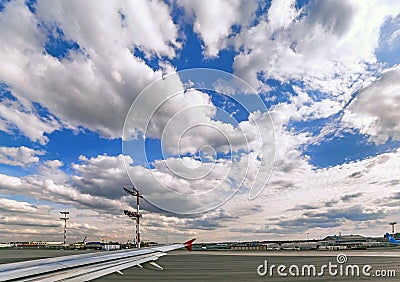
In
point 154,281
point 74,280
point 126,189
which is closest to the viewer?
point 74,280

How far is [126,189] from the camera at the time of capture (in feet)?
361

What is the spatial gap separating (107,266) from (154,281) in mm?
2523

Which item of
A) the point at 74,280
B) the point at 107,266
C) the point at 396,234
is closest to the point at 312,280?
the point at 107,266

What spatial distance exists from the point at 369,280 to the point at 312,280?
7.97 ft

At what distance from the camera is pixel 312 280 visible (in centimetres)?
1352

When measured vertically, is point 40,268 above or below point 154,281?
above

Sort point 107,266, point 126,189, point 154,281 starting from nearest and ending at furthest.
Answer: point 107,266 → point 154,281 → point 126,189

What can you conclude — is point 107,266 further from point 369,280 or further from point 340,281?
point 369,280

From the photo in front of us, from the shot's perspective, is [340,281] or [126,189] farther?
[126,189]

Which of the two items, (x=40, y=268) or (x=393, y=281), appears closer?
(x=40, y=268)

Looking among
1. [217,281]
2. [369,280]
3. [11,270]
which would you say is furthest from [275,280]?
[11,270]

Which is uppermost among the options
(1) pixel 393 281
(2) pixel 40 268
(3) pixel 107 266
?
(2) pixel 40 268

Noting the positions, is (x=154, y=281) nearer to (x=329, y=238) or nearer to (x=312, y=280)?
(x=312, y=280)

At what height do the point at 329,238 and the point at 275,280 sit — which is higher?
the point at 275,280
